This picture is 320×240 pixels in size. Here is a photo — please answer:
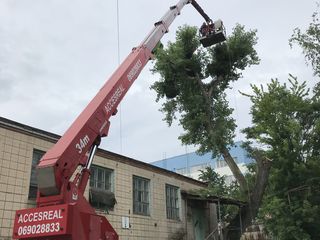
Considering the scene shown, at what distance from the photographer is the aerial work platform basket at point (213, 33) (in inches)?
635

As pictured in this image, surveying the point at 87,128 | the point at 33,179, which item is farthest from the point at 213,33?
the point at 87,128

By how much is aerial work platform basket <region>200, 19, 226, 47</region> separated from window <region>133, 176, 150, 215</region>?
23.1 feet

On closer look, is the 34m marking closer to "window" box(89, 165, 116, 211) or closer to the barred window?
"window" box(89, 165, 116, 211)

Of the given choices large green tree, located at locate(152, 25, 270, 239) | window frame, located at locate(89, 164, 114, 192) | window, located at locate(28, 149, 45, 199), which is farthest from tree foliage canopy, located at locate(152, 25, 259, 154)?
window, located at locate(28, 149, 45, 199)

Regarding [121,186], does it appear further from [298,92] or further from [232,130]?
[298,92]

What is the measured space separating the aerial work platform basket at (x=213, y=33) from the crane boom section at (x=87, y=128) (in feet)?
16.4

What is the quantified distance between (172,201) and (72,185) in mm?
14270

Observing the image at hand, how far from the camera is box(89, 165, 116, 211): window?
1569 cm

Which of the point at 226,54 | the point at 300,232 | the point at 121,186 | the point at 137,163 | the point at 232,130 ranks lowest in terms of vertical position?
the point at 300,232

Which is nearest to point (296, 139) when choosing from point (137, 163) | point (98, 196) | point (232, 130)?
point (232, 130)

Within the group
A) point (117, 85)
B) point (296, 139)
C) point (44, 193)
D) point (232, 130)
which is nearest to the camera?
point (44, 193)

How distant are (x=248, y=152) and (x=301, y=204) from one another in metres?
6.95

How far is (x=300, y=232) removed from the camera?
15211 mm

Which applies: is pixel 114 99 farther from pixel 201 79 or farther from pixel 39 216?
pixel 201 79
